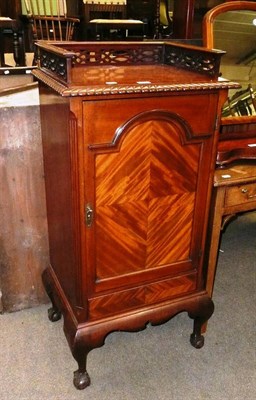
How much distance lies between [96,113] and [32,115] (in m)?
0.55

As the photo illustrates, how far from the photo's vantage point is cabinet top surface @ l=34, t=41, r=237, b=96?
1.10 metres

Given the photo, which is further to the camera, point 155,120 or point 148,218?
point 148,218

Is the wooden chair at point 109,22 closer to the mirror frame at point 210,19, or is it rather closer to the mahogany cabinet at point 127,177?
the mirror frame at point 210,19

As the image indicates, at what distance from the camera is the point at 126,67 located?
1.51 meters

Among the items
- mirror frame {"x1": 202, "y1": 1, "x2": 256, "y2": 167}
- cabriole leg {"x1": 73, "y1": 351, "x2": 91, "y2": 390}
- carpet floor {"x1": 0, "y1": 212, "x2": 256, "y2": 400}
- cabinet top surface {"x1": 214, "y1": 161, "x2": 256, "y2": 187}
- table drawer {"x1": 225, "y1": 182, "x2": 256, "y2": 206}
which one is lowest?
carpet floor {"x1": 0, "y1": 212, "x2": 256, "y2": 400}

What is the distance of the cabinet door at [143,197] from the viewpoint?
1.18 m

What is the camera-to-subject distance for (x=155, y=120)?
120cm

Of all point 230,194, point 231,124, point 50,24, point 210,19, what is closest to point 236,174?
point 230,194

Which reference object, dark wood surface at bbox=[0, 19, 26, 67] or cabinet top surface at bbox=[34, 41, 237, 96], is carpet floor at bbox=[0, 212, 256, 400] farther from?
dark wood surface at bbox=[0, 19, 26, 67]

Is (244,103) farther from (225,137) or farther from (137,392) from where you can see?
(137,392)

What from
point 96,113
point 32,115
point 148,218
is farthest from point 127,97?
point 32,115

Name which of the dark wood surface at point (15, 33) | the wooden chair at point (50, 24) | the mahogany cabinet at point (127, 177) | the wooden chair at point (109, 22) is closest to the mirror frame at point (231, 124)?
the mahogany cabinet at point (127, 177)

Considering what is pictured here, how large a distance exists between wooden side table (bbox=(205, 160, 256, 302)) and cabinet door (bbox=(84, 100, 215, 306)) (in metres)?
0.10

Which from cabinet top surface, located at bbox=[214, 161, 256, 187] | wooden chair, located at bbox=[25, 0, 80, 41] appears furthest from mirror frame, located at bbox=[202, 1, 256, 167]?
wooden chair, located at bbox=[25, 0, 80, 41]
